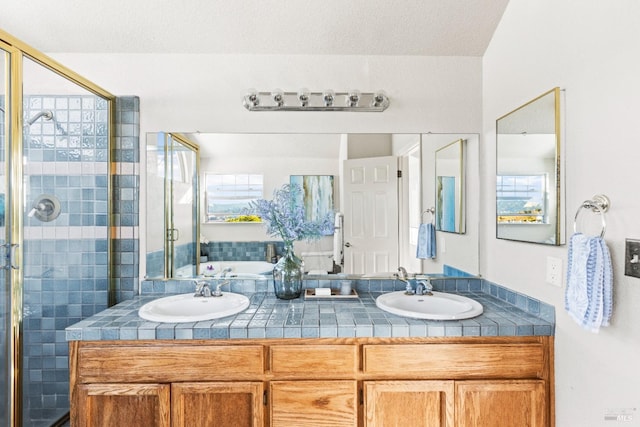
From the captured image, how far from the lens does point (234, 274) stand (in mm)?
2057

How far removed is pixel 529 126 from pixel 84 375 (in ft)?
7.34

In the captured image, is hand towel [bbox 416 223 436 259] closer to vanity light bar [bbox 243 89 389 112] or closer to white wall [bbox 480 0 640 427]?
white wall [bbox 480 0 640 427]

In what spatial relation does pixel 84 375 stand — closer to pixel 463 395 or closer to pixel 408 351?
pixel 408 351

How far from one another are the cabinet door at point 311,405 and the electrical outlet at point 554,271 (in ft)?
3.17

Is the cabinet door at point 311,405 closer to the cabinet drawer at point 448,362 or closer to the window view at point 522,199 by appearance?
the cabinet drawer at point 448,362

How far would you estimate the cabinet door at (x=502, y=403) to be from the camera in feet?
4.67

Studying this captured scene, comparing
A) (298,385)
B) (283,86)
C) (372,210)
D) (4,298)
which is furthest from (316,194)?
(4,298)

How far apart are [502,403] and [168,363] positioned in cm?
141

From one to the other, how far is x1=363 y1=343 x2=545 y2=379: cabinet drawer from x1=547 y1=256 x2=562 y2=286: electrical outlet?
321mm

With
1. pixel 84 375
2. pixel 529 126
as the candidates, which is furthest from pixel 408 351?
pixel 84 375

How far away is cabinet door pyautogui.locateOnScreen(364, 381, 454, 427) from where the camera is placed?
142 cm

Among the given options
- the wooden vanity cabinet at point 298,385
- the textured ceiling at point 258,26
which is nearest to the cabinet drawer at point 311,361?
the wooden vanity cabinet at point 298,385

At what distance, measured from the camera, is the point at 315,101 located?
200cm

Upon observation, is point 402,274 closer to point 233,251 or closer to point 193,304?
point 233,251
